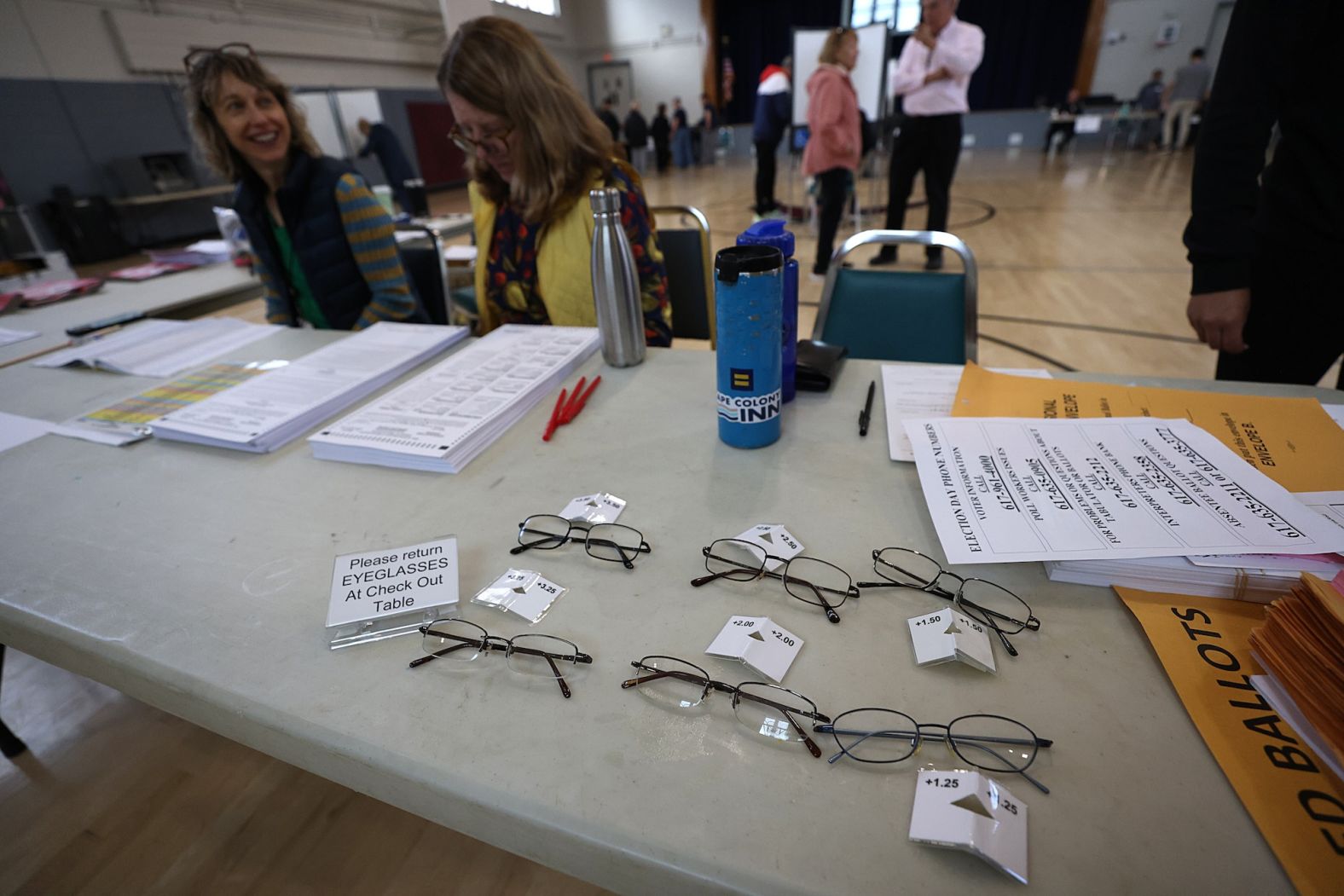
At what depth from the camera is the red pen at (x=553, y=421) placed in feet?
2.81

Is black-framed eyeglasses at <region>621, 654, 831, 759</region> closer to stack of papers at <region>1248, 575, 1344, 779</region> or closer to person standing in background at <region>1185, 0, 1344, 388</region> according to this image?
stack of papers at <region>1248, 575, 1344, 779</region>

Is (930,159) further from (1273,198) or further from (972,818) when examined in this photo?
(972,818)

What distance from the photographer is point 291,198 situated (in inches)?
64.3

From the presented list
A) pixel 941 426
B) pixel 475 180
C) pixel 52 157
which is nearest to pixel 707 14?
pixel 52 157

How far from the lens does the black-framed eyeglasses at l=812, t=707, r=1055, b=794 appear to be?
0.40m

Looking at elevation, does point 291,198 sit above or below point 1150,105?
above

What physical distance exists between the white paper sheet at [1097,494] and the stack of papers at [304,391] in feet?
2.97

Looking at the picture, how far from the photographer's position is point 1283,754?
0.39 metres

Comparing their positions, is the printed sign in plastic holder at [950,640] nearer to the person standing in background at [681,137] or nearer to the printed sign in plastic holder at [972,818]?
the printed sign in plastic holder at [972,818]

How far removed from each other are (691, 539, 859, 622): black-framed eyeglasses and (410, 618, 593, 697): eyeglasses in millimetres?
140

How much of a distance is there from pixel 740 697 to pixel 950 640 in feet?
0.57

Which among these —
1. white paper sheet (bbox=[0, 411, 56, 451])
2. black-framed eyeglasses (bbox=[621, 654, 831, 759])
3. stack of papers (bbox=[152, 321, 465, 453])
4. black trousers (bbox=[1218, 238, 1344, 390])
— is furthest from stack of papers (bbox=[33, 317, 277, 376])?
black trousers (bbox=[1218, 238, 1344, 390])

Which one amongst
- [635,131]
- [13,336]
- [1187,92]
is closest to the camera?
[13,336]

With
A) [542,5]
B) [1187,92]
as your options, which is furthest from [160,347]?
[1187,92]
